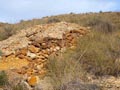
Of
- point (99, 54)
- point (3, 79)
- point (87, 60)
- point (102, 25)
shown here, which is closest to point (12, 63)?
point (3, 79)

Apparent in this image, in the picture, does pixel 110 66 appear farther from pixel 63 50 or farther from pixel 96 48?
pixel 63 50

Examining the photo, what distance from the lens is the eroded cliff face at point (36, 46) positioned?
1109 centimetres

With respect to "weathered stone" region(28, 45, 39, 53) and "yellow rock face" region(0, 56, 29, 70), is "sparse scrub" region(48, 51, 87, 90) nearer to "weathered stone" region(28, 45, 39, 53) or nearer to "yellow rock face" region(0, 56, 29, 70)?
"yellow rock face" region(0, 56, 29, 70)

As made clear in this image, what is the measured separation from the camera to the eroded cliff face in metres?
11.1

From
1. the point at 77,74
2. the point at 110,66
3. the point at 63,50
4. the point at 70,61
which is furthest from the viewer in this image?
the point at 63,50

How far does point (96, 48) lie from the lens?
11289 mm

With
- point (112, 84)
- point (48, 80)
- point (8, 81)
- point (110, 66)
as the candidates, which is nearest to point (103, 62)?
point (110, 66)

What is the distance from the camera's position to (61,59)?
10.3 metres

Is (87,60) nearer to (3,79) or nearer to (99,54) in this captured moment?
(99,54)

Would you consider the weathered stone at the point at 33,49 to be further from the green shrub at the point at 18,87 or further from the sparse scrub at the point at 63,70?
the green shrub at the point at 18,87

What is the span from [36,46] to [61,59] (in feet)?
7.38

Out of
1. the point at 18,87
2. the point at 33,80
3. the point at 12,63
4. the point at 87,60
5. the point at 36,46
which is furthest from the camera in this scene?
the point at 36,46

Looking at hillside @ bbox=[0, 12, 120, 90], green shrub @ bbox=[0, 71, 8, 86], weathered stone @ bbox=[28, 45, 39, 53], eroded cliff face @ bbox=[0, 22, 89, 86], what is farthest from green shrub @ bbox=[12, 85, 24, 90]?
weathered stone @ bbox=[28, 45, 39, 53]

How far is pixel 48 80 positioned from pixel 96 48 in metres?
2.30
